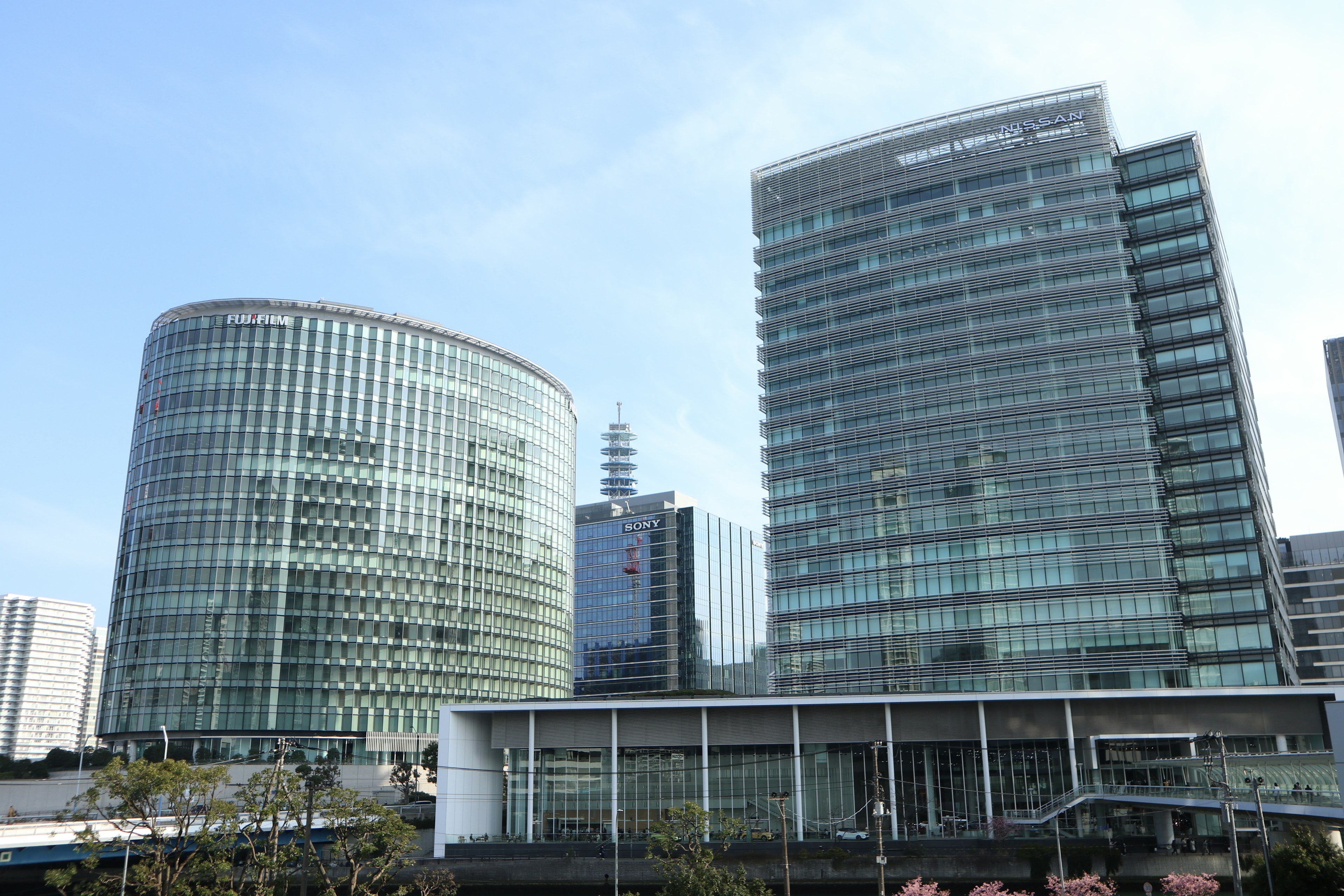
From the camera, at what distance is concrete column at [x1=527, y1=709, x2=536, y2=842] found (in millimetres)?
93750

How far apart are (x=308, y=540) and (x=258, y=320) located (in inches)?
1299

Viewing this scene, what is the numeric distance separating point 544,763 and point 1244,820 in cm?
5626

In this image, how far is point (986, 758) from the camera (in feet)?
287

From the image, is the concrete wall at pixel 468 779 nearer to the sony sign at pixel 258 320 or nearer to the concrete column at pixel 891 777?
the concrete column at pixel 891 777

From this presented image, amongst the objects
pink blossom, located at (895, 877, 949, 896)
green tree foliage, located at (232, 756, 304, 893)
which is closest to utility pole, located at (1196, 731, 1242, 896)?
pink blossom, located at (895, 877, 949, 896)

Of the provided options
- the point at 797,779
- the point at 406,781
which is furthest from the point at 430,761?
the point at 797,779

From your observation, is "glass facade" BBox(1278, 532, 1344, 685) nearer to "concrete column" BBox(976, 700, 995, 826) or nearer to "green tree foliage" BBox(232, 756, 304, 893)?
"concrete column" BBox(976, 700, 995, 826)

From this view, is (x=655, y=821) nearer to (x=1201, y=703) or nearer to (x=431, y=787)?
(x=1201, y=703)

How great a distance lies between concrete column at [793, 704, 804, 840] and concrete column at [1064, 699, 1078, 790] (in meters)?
22.4

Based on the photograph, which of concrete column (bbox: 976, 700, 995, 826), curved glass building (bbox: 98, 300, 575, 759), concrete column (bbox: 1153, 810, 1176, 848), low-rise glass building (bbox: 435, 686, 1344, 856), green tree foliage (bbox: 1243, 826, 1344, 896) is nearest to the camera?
green tree foliage (bbox: 1243, 826, 1344, 896)

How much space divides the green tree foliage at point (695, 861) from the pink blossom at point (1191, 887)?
23401 millimetres

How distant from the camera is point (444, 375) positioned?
166 meters

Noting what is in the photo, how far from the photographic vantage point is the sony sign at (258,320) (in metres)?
152

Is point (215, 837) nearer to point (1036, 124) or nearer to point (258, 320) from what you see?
point (258, 320)
